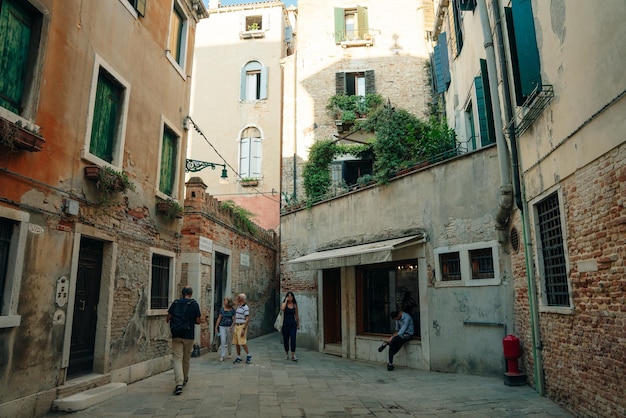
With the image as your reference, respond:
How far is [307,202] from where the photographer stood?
14039 millimetres

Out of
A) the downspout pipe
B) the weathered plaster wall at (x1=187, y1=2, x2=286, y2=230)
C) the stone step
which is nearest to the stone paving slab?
the stone step

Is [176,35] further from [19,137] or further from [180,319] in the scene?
[180,319]

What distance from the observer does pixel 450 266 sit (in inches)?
369

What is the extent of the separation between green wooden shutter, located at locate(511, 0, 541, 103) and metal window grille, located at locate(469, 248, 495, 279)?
316 centimetres

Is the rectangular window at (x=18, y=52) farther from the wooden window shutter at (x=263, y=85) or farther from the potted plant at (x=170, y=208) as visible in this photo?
the wooden window shutter at (x=263, y=85)

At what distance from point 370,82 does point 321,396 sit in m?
13.0

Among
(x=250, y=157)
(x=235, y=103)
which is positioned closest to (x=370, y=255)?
(x=250, y=157)

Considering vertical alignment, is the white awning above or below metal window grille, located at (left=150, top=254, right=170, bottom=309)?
above

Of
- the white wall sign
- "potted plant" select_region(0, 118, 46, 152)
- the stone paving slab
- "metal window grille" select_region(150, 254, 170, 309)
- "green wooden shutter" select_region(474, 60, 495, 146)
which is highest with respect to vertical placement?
"green wooden shutter" select_region(474, 60, 495, 146)

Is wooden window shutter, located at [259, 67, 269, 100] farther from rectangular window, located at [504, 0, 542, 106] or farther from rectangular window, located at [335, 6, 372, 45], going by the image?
rectangular window, located at [504, 0, 542, 106]

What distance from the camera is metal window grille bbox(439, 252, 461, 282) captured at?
922 centimetres

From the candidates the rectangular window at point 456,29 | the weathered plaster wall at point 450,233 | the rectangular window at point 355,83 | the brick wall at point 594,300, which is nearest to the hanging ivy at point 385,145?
the rectangular window at point 355,83

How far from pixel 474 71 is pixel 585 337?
648 cm

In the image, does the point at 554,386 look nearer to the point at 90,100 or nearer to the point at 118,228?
the point at 118,228
